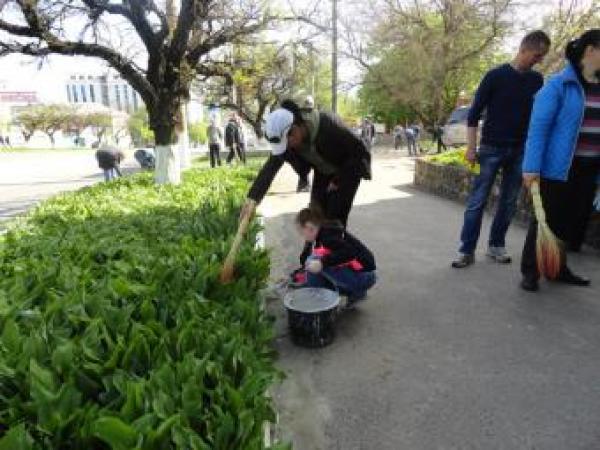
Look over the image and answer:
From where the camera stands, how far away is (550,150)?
156 inches

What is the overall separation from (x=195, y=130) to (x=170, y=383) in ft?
219

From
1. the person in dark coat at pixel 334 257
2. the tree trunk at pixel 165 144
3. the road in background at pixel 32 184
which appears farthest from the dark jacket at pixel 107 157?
the person in dark coat at pixel 334 257

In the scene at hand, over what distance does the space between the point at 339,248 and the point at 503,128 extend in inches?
79.3

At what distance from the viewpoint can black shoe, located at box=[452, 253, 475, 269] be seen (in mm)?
4941

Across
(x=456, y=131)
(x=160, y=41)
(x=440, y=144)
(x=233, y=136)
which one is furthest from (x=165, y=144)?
(x=456, y=131)

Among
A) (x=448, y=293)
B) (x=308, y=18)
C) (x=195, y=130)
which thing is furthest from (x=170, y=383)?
(x=195, y=130)

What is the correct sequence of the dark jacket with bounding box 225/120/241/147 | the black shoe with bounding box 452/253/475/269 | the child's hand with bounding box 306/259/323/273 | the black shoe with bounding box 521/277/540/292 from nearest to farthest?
the child's hand with bounding box 306/259/323/273, the black shoe with bounding box 521/277/540/292, the black shoe with bounding box 452/253/475/269, the dark jacket with bounding box 225/120/241/147

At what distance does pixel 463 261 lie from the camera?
4.95 metres

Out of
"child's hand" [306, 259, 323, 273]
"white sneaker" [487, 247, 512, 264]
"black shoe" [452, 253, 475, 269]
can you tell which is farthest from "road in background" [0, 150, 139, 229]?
"white sneaker" [487, 247, 512, 264]

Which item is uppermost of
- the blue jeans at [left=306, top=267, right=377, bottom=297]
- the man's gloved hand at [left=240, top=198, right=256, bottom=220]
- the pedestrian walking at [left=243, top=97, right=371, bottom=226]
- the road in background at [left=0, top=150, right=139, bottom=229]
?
the pedestrian walking at [left=243, top=97, right=371, bottom=226]

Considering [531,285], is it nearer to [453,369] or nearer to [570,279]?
[570,279]

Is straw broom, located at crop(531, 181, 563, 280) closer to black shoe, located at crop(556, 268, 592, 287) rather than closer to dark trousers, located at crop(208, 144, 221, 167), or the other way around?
black shoe, located at crop(556, 268, 592, 287)

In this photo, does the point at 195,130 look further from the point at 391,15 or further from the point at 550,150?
the point at 550,150

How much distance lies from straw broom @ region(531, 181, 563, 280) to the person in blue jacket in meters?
0.10
